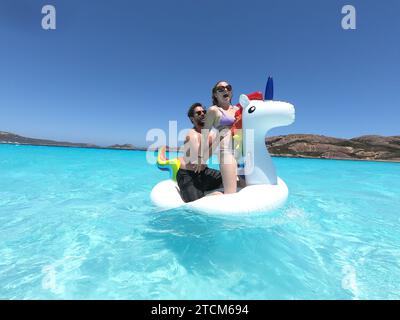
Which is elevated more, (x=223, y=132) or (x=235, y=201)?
(x=223, y=132)

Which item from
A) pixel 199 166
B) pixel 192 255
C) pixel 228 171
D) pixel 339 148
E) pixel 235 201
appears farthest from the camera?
pixel 339 148

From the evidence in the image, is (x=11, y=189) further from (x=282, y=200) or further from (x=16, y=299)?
(x=282, y=200)

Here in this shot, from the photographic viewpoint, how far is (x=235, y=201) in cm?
270

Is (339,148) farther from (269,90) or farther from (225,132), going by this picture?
(225,132)

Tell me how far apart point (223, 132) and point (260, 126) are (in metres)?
0.51

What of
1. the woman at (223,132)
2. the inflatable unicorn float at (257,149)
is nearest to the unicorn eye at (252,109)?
the inflatable unicorn float at (257,149)

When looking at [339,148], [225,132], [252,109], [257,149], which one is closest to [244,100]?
[252,109]

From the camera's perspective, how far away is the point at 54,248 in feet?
8.91

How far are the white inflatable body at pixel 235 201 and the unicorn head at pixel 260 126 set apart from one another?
0.18 meters

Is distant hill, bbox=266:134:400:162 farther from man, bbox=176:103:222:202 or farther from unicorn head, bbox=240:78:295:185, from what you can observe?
man, bbox=176:103:222:202

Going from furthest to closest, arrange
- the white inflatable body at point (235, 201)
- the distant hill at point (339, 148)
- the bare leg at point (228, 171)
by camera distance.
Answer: the distant hill at point (339, 148), the bare leg at point (228, 171), the white inflatable body at point (235, 201)

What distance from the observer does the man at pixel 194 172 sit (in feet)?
10.4

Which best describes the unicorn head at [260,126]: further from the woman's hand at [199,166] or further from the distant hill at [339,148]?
the distant hill at [339,148]

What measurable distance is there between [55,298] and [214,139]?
2241mm
